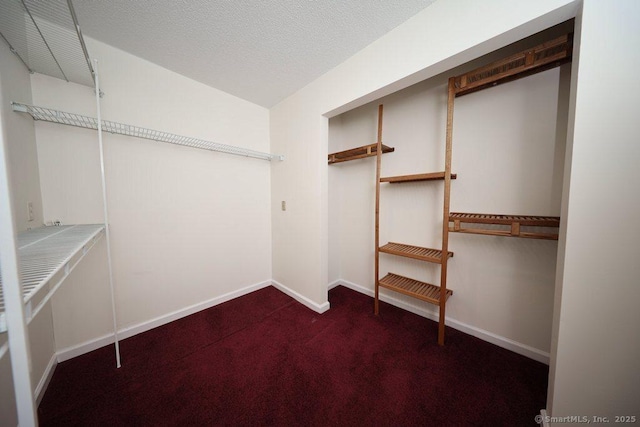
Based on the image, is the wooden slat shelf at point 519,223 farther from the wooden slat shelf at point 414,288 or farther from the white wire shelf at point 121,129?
the white wire shelf at point 121,129

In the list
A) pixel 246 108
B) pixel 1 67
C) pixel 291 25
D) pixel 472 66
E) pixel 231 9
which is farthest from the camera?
pixel 246 108

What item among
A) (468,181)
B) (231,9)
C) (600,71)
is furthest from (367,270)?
(231,9)

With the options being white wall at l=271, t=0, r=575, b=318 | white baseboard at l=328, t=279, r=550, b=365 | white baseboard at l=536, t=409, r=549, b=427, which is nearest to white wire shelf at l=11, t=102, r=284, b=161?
white wall at l=271, t=0, r=575, b=318

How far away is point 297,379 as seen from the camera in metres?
1.38

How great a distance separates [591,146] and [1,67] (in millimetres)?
2964

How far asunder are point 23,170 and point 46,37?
79cm

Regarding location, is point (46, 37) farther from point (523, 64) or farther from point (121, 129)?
point (523, 64)

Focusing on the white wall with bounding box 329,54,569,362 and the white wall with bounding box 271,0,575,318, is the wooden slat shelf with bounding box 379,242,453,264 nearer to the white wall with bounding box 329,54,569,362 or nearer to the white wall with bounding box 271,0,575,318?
the white wall with bounding box 329,54,569,362

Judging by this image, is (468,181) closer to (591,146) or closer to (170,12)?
(591,146)

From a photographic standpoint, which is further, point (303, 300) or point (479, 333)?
point (303, 300)

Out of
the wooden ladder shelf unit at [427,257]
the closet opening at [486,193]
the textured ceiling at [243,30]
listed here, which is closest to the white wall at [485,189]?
the closet opening at [486,193]

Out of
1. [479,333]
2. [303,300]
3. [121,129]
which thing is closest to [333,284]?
[303,300]

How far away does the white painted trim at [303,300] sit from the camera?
84.3 inches

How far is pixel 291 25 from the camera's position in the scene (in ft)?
4.67
